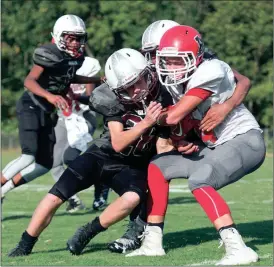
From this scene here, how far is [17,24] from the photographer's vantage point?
37.2m

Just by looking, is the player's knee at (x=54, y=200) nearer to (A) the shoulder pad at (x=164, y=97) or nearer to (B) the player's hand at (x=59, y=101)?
(A) the shoulder pad at (x=164, y=97)

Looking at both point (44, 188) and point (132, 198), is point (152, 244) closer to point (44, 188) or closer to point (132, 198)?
A: point (132, 198)

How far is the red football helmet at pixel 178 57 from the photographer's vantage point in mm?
5305

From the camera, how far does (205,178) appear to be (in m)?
5.26

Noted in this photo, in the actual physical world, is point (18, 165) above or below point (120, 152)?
below

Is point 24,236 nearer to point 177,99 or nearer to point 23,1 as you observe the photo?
point 177,99

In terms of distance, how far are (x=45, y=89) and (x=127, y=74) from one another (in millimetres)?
2674

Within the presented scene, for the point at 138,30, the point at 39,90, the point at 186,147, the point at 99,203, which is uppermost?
the point at 186,147

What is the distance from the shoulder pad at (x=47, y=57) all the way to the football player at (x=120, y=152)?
77.6 inches

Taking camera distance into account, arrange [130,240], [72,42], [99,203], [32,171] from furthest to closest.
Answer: [99,203] → [32,171] → [72,42] → [130,240]

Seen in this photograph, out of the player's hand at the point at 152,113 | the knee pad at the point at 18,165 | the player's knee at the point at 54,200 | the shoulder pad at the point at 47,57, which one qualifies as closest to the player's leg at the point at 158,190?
the player's hand at the point at 152,113

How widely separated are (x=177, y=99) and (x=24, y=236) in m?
1.30

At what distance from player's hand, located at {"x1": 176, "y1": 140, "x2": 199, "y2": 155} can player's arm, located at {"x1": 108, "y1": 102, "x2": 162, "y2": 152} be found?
283mm

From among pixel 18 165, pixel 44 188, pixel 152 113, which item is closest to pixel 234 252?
pixel 152 113
